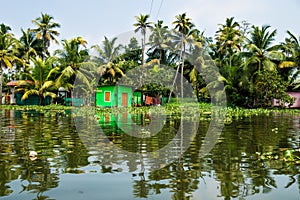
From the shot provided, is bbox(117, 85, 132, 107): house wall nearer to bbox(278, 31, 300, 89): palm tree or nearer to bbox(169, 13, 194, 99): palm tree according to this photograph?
bbox(169, 13, 194, 99): palm tree

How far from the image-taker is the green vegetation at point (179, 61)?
103 feet

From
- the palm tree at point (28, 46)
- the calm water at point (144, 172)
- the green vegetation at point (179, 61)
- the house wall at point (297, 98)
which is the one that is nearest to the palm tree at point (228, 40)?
the green vegetation at point (179, 61)

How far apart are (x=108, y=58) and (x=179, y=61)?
8.12 meters

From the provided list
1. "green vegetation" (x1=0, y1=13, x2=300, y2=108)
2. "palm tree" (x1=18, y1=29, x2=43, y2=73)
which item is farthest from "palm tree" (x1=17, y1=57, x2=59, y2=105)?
"palm tree" (x1=18, y1=29, x2=43, y2=73)

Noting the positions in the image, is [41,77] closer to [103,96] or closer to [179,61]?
[103,96]

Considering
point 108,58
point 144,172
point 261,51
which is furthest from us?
point 108,58

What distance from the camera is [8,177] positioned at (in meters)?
4.39

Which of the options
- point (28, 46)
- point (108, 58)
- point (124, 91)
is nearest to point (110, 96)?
point (124, 91)

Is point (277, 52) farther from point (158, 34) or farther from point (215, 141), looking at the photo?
point (215, 141)

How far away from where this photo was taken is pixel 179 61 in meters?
37.9

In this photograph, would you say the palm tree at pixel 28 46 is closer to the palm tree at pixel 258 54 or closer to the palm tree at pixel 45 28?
the palm tree at pixel 45 28

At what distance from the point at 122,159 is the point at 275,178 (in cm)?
250

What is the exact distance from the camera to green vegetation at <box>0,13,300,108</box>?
103ft

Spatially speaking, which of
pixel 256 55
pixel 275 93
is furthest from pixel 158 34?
pixel 275 93
